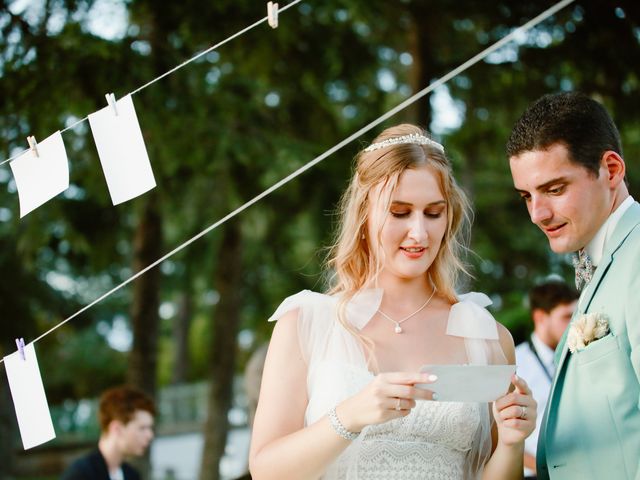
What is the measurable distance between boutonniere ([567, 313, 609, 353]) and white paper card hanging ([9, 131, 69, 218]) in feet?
5.30

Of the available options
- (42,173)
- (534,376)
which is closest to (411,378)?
(42,173)

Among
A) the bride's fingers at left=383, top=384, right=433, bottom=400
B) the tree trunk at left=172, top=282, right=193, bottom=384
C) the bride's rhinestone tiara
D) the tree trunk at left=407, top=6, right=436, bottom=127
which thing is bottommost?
the bride's fingers at left=383, top=384, right=433, bottom=400

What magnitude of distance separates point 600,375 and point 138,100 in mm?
5540

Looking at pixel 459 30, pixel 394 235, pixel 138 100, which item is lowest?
pixel 394 235

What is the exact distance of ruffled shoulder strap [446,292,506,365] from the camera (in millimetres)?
2857

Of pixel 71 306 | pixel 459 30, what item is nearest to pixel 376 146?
pixel 459 30

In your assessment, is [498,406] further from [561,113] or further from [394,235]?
[561,113]

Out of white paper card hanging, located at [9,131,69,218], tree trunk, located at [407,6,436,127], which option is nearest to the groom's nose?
white paper card hanging, located at [9,131,69,218]

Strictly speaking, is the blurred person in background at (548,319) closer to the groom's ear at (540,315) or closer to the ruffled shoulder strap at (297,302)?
the groom's ear at (540,315)

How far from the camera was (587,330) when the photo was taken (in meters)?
2.38

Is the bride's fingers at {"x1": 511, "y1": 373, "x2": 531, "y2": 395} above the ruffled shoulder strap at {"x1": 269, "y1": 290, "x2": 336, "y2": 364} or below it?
below

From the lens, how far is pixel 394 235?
108 inches

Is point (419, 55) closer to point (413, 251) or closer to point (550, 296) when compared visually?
point (550, 296)

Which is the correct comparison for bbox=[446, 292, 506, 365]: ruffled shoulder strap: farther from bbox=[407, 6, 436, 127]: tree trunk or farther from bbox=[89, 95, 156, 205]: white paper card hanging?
bbox=[407, 6, 436, 127]: tree trunk
